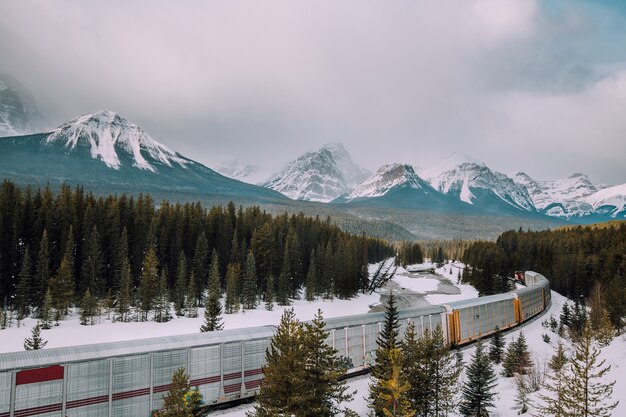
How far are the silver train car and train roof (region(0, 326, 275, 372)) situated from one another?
1.3 inches

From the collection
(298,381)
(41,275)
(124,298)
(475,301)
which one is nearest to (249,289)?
(124,298)

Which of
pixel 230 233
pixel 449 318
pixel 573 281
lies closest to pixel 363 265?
pixel 230 233

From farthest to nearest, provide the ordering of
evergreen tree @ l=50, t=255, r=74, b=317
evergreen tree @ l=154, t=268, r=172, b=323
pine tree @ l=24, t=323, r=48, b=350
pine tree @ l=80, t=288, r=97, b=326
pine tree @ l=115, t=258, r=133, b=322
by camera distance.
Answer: evergreen tree @ l=154, t=268, r=172, b=323
pine tree @ l=115, t=258, r=133, b=322
evergreen tree @ l=50, t=255, r=74, b=317
pine tree @ l=80, t=288, r=97, b=326
pine tree @ l=24, t=323, r=48, b=350

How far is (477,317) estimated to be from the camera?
4259 centimetres

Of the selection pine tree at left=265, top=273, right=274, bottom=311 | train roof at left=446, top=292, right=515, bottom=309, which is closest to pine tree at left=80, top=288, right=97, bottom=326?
pine tree at left=265, top=273, right=274, bottom=311

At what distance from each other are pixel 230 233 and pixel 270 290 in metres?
20.6

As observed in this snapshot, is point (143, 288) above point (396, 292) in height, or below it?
above

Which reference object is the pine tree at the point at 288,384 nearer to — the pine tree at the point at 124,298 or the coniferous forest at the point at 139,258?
the coniferous forest at the point at 139,258

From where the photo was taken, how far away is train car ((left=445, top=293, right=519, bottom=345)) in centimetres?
3912

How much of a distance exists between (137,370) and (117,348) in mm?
1426

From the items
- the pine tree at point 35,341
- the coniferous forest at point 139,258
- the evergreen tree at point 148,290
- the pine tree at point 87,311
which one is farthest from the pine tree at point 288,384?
the evergreen tree at point 148,290

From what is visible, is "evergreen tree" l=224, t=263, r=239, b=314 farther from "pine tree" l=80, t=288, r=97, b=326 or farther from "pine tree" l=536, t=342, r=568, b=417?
"pine tree" l=536, t=342, r=568, b=417

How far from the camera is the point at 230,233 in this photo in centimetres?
8950

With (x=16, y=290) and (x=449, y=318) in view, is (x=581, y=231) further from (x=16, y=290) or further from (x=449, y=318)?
(x=16, y=290)
